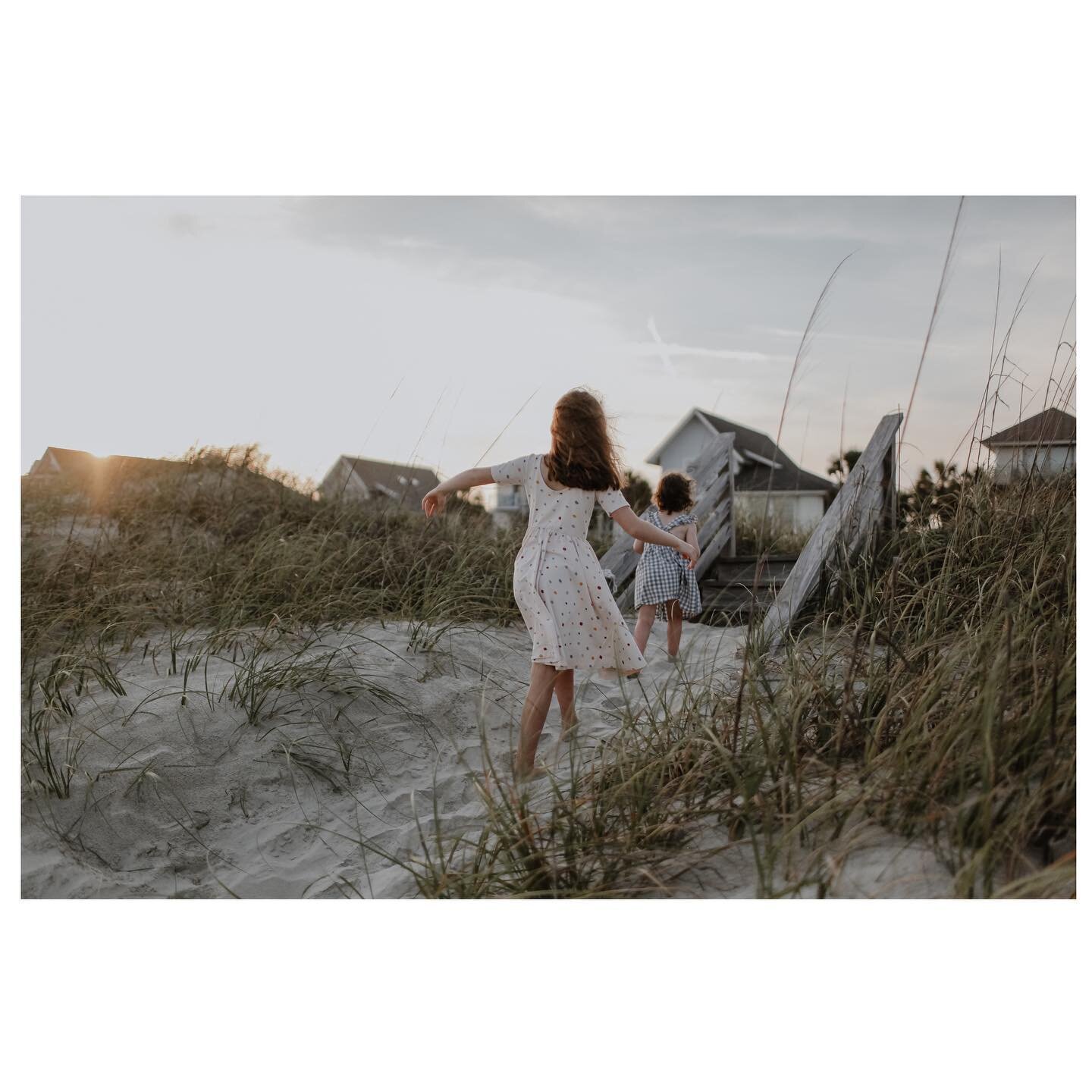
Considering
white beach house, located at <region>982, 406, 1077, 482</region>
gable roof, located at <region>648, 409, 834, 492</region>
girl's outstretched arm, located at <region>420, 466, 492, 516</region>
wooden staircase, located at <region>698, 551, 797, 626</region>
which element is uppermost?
gable roof, located at <region>648, 409, 834, 492</region>

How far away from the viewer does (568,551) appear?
345 cm

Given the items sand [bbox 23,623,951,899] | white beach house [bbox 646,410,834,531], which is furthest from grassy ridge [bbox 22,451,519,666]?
white beach house [bbox 646,410,834,531]

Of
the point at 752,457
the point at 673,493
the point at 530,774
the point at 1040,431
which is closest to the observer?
the point at 530,774

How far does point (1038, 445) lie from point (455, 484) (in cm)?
271

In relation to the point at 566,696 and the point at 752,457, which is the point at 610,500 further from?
the point at 752,457

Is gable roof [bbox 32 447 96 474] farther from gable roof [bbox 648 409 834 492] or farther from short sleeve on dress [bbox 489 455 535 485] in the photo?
gable roof [bbox 648 409 834 492]

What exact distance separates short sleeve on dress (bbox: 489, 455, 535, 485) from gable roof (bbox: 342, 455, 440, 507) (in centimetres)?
264

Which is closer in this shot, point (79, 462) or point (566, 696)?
point (566, 696)

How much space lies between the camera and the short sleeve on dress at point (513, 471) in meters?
3.48

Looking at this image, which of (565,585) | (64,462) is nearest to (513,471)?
(565,585)

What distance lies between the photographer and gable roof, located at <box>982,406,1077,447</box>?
3.88 meters

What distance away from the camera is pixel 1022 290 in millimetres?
3814
